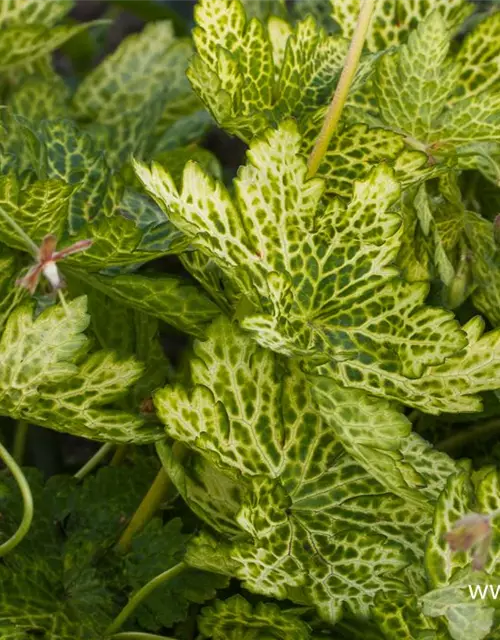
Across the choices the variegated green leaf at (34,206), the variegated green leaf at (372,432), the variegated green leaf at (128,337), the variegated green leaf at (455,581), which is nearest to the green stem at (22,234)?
the variegated green leaf at (34,206)

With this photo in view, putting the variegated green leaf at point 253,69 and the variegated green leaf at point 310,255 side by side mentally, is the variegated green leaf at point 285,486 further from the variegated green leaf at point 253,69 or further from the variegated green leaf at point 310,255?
the variegated green leaf at point 253,69

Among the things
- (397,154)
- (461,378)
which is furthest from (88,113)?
(461,378)

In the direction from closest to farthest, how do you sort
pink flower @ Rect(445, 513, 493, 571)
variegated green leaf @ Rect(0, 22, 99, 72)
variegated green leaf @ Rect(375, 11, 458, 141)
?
pink flower @ Rect(445, 513, 493, 571) < variegated green leaf @ Rect(375, 11, 458, 141) < variegated green leaf @ Rect(0, 22, 99, 72)

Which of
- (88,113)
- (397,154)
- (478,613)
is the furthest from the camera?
(88,113)

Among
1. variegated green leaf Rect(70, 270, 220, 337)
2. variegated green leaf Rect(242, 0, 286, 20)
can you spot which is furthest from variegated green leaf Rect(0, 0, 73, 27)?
variegated green leaf Rect(70, 270, 220, 337)

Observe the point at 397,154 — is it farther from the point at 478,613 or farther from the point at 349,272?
the point at 478,613

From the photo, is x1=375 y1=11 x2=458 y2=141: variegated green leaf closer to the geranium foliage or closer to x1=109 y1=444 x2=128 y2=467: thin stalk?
the geranium foliage
